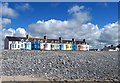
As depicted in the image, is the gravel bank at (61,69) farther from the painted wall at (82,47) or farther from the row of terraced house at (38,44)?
the painted wall at (82,47)

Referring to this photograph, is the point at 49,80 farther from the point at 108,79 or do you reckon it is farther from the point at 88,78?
the point at 108,79

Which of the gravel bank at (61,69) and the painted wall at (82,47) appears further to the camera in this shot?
the painted wall at (82,47)

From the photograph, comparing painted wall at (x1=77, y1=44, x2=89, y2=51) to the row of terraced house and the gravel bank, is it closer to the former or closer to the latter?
the row of terraced house

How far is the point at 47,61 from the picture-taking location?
21.1m

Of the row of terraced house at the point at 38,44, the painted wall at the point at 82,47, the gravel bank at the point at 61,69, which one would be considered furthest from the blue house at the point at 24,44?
the gravel bank at the point at 61,69

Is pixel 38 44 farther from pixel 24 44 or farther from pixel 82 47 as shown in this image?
pixel 82 47

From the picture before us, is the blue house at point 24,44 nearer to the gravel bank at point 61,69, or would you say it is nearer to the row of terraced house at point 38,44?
the row of terraced house at point 38,44

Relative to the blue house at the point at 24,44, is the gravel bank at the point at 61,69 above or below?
below

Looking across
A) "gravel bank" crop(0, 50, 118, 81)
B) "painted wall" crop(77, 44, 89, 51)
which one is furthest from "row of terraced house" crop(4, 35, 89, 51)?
"gravel bank" crop(0, 50, 118, 81)

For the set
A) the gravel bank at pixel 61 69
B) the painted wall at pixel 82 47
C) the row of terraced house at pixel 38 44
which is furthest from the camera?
the painted wall at pixel 82 47

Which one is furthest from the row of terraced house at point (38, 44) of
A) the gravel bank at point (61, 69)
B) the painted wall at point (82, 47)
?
the gravel bank at point (61, 69)

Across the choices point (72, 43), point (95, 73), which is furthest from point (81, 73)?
point (72, 43)

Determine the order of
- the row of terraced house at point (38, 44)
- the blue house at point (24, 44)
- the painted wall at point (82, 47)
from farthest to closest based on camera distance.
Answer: the painted wall at point (82, 47) → the blue house at point (24, 44) → the row of terraced house at point (38, 44)

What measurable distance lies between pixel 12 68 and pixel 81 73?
14.7 ft
